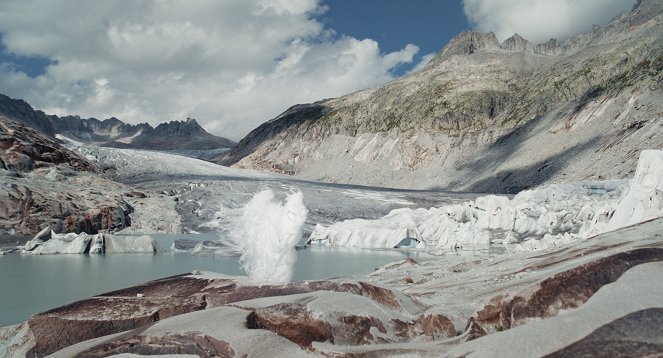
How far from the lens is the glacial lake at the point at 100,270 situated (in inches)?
762

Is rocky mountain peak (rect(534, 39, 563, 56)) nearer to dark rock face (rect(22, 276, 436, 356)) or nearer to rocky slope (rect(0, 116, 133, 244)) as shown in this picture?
rocky slope (rect(0, 116, 133, 244))

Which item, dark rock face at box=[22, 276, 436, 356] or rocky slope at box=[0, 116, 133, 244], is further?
rocky slope at box=[0, 116, 133, 244]

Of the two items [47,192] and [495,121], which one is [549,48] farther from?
[47,192]

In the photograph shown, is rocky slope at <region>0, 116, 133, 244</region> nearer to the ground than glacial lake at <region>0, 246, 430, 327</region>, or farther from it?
farther from it

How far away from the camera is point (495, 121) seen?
127m

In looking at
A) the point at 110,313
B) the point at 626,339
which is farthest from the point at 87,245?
the point at 626,339

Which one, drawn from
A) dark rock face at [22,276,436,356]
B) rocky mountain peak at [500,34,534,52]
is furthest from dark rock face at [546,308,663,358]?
rocky mountain peak at [500,34,534,52]

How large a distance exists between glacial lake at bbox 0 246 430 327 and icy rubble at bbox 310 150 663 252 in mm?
3828

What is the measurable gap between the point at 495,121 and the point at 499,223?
93.0 m

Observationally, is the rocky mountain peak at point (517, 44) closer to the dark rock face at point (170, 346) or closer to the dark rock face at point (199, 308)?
the dark rock face at point (199, 308)

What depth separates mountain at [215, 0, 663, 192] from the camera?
3494 inches

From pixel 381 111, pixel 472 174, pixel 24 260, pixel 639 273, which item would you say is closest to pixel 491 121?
pixel 472 174

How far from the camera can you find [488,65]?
530 ft

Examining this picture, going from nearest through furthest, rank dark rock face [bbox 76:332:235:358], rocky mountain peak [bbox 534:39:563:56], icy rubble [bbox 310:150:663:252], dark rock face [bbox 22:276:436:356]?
dark rock face [bbox 76:332:235:358], dark rock face [bbox 22:276:436:356], icy rubble [bbox 310:150:663:252], rocky mountain peak [bbox 534:39:563:56]
